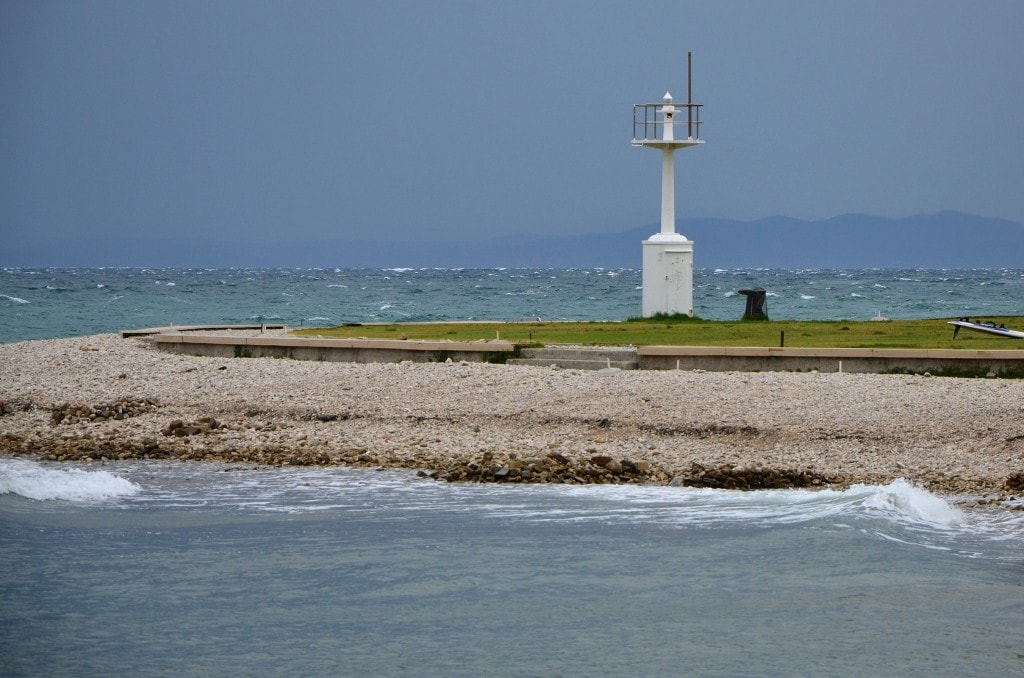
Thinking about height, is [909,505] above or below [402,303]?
below

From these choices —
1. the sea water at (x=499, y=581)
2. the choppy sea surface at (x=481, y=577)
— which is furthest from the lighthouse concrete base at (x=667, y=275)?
the sea water at (x=499, y=581)

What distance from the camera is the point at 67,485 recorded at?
14391 mm

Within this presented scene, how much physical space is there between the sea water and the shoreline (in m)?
0.69

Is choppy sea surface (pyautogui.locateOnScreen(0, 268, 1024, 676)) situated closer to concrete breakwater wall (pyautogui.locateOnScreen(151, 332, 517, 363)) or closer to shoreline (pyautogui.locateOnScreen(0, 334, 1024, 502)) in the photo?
shoreline (pyautogui.locateOnScreen(0, 334, 1024, 502))

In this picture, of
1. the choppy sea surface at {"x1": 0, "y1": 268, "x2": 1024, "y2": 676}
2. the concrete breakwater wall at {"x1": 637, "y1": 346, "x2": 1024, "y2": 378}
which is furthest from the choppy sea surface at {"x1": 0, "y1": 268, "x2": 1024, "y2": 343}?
the choppy sea surface at {"x1": 0, "y1": 268, "x2": 1024, "y2": 676}

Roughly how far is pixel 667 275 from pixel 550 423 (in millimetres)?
11209

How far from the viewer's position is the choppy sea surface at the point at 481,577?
9133mm

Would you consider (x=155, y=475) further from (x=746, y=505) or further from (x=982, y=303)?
(x=982, y=303)

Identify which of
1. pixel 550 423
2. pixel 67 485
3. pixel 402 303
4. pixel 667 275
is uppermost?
pixel 667 275

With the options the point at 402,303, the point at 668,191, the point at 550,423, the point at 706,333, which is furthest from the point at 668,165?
the point at 402,303

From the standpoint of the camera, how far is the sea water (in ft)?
29.9

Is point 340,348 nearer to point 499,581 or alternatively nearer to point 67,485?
point 67,485

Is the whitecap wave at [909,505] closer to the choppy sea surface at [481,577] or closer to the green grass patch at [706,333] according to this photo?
the choppy sea surface at [481,577]

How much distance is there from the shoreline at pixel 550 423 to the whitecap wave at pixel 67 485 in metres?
1.25
